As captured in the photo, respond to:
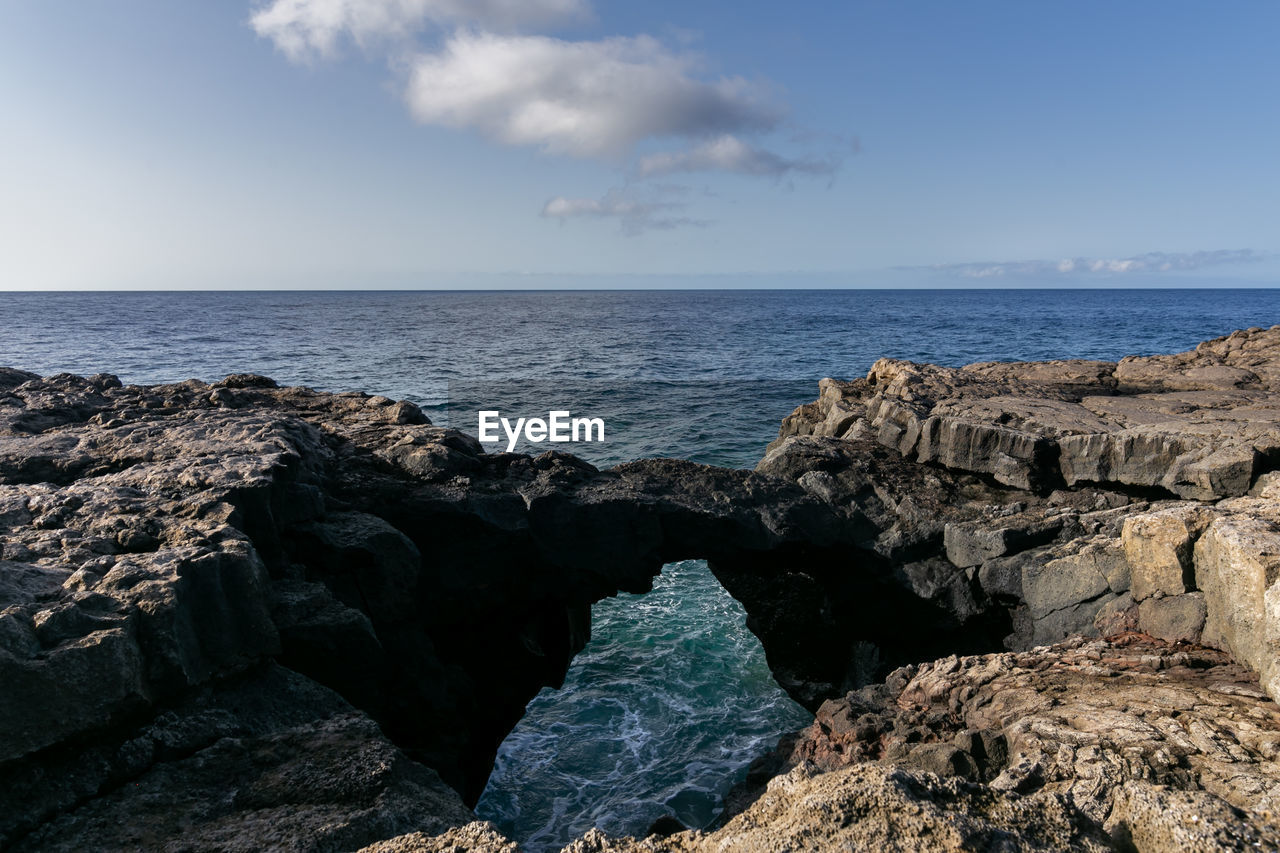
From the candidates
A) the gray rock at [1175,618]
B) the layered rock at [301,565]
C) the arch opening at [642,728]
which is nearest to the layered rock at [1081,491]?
the gray rock at [1175,618]

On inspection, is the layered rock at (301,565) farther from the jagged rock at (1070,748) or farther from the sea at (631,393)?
the jagged rock at (1070,748)

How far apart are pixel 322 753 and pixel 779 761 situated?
497 cm

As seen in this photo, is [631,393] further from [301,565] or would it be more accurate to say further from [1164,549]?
[1164,549]

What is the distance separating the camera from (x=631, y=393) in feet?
115

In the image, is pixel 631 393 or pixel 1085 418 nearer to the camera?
pixel 1085 418

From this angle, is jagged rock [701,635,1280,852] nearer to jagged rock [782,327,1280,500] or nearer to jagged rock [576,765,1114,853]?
jagged rock [576,765,1114,853]

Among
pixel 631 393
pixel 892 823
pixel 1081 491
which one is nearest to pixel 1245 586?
pixel 1081 491

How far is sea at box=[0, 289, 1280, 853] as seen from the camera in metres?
11.1

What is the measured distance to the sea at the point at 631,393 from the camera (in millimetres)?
11078

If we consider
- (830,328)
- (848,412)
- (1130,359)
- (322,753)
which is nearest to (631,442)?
(848,412)

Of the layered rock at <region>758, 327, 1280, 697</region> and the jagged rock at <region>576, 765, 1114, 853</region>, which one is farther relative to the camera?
the layered rock at <region>758, 327, 1280, 697</region>

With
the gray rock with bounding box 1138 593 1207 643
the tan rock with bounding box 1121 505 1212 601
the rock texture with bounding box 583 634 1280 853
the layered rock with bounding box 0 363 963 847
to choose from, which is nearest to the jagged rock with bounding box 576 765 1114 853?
the rock texture with bounding box 583 634 1280 853

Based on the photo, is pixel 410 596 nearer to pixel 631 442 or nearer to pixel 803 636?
pixel 803 636

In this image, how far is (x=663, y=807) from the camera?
10.3 m
